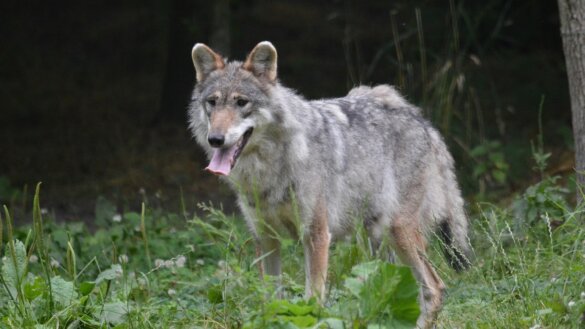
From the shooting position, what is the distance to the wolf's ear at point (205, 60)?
5410 millimetres

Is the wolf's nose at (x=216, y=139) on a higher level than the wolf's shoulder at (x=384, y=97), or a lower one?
higher

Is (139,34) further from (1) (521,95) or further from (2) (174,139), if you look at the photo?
(1) (521,95)

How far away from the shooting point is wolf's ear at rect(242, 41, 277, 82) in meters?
5.35

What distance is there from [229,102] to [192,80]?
230 inches

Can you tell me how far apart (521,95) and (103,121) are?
4.90 metres

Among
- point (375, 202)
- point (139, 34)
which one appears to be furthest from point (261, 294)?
point (139, 34)

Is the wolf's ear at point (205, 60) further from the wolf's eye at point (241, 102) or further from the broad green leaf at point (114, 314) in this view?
the broad green leaf at point (114, 314)

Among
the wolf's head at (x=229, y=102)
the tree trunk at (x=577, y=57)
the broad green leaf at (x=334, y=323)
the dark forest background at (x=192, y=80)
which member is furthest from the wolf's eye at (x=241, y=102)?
the dark forest background at (x=192, y=80)

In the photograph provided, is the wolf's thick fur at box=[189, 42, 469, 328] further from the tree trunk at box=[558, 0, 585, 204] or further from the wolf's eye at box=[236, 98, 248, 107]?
the tree trunk at box=[558, 0, 585, 204]

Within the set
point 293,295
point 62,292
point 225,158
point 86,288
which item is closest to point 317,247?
point 293,295

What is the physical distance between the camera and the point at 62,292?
14.4ft

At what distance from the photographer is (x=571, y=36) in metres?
6.00

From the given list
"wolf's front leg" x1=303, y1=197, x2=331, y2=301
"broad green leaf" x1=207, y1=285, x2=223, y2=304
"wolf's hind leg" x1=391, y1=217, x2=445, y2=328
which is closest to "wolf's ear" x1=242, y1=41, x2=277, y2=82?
"wolf's front leg" x1=303, y1=197, x2=331, y2=301

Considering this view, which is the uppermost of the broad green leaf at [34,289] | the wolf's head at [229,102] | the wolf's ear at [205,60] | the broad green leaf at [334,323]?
the wolf's ear at [205,60]
